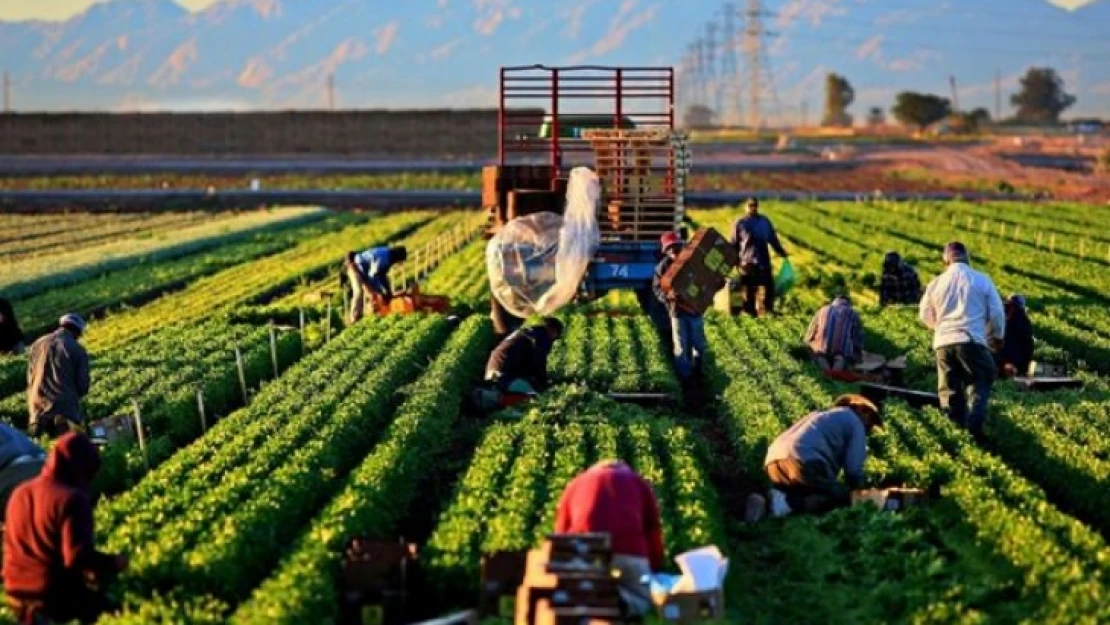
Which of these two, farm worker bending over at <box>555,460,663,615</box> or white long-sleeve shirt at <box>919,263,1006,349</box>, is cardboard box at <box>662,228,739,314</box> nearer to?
white long-sleeve shirt at <box>919,263,1006,349</box>

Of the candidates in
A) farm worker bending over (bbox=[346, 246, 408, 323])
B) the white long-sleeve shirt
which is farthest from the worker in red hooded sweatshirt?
farm worker bending over (bbox=[346, 246, 408, 323])

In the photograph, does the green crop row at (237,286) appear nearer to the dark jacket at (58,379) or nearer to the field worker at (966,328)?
the dark jacket at (58,379)

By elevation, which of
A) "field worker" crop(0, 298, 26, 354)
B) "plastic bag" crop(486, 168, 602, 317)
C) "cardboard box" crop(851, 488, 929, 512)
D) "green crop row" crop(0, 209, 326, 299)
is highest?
"plastic bag" crop(486, 168, 602, 317)

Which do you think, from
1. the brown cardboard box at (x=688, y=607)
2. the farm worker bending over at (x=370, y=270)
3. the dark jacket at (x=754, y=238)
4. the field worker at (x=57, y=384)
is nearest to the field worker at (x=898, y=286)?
the dark jacket at (x=754, y=238)

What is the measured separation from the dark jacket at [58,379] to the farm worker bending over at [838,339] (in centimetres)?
919

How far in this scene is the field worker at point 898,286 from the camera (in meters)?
30.4

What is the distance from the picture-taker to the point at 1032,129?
634 feet

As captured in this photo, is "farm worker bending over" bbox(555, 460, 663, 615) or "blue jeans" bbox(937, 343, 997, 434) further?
"blue jeans" bbox(937, 343, 997, 434)

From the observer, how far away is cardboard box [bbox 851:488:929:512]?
51.9 ft

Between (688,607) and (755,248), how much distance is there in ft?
55.9

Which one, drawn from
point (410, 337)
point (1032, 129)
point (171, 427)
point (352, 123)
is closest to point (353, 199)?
point (352, 123)

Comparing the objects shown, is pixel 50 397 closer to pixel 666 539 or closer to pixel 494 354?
pixel 494 354

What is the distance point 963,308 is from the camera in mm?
19047

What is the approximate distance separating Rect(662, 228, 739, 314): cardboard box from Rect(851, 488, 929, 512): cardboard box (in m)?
8.22
